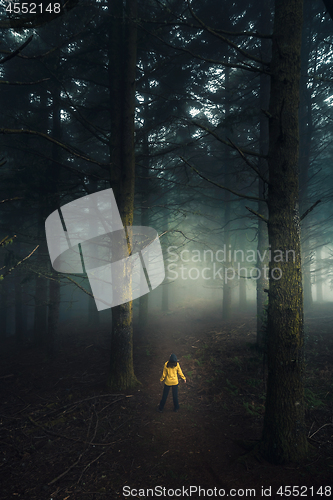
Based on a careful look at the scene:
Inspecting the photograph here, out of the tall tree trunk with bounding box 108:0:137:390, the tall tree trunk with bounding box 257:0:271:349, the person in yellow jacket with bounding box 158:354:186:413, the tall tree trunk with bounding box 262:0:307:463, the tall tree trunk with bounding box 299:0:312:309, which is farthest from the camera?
the tall tree trunk with bounding box 299:0:312:309

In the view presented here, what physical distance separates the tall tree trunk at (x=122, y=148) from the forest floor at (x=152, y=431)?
0.95 metres

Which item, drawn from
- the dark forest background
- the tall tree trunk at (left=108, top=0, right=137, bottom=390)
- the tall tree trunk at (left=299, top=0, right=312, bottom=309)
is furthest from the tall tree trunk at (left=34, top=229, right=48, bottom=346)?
the tall tree trunk at (left=299, top=0, right=312, bottom=309)

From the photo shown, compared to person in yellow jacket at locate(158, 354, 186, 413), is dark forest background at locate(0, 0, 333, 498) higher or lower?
higher

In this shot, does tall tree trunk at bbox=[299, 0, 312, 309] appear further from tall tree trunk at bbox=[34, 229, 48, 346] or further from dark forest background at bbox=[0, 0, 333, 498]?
tall tree trunk at bbox=[34, 229, 48, 346]

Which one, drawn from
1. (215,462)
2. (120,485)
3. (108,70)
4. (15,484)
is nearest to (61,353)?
(15,484)

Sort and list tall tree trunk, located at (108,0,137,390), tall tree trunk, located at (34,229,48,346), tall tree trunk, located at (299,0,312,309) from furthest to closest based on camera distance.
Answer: tall tree trunk, located at (34,229,48,346)
tall tree trunk, located at (299,0,312,309)
tall tree trunk, located at (108,0,137,390)

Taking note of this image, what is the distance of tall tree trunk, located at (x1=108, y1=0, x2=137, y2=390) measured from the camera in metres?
7.64

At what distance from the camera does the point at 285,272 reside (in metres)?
4.37

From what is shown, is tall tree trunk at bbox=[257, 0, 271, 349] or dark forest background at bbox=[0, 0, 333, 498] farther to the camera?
tall tree trunk at bbox=[257, 0, 271, 349]

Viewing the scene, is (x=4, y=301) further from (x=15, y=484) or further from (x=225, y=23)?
(x=225, y=23)

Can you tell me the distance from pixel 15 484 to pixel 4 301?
1732 cm

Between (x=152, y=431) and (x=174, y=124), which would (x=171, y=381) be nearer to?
(x=152, y=431)

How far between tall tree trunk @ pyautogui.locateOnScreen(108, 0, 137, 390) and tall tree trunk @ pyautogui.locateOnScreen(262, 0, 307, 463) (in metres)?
4.51

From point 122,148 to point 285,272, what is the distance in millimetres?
6218
